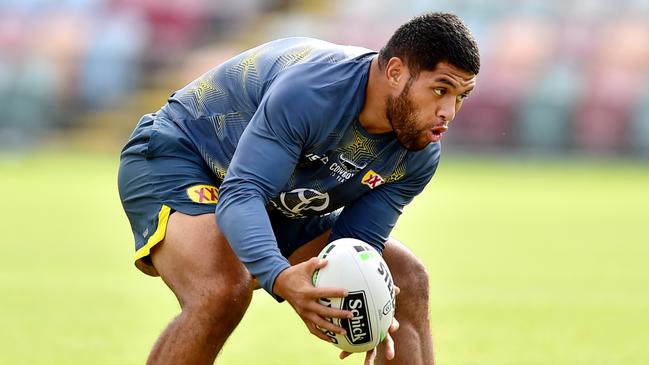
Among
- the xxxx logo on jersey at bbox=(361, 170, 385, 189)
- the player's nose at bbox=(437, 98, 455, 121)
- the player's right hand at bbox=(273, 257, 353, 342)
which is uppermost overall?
the player's nose at bbox=(437, 98, 455, 121)

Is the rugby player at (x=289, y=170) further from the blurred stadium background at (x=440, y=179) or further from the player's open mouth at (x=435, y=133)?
the blurred stadium background at (x=440, y=179)

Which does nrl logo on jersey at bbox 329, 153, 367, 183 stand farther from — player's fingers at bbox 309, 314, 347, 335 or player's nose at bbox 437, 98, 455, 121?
player's fingers at bbox 309, 314, 347, 335

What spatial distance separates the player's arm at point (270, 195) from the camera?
5.62 meters

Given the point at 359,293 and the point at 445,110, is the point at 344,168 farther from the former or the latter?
the point at 359,293


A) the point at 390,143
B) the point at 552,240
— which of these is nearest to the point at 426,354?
the point at 390,143

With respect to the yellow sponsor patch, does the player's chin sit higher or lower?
higher

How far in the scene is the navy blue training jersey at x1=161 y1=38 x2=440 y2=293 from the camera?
5.79 meters

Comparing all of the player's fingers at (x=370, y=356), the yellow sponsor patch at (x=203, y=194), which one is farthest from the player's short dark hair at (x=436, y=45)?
the player's fingers at (x=370, y=356)

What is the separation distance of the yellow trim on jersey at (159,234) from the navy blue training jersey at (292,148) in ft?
1.28

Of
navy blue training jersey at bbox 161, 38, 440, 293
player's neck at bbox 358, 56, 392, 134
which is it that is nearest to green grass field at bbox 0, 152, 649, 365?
navy blue training jersey at bbox 161, 38, 440, 293

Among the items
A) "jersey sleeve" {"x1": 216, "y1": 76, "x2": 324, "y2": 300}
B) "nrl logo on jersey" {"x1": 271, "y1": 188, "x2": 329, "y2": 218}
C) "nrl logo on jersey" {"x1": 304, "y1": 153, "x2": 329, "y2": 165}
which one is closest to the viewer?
"jersey sleeve" {"x1": 216, "y1": 76, "x2": 324, "y2": 300}

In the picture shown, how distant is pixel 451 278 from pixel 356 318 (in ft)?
25.1

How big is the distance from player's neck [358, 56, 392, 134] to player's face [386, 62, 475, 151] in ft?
0.14

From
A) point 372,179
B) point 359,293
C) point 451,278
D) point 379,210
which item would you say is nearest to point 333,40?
point 451,278
